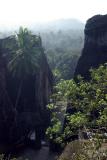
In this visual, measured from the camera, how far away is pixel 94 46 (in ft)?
183

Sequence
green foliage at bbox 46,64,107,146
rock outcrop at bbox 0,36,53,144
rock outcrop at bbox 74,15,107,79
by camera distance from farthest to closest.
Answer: rock outcrop at bbox 74,15,107,79
rock outcrop at bbox 0,36,53,144
green foliage at bbox 46,64,107,146

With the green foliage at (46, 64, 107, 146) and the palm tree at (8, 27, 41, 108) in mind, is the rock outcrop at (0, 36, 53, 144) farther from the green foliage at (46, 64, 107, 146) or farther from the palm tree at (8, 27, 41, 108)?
the green foliage at (46, 64, 107, 146)

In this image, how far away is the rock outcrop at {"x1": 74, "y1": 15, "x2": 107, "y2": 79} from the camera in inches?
2152

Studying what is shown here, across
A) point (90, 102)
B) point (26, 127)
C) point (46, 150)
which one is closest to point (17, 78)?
point (26, 127)

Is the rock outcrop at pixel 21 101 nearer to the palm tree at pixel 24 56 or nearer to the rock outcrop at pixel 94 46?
the palm tree at pixel 24 56

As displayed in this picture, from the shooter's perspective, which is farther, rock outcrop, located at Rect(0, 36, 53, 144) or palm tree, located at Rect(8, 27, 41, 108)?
palm tree, located at Rect(8, 27, 41, 108)

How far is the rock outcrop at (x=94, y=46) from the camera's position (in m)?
54.7

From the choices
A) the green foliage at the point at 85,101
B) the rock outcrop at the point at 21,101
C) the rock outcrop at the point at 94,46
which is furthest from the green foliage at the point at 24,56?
the green foliage at the point at 85,101

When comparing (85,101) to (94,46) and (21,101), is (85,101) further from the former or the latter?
(94,46)

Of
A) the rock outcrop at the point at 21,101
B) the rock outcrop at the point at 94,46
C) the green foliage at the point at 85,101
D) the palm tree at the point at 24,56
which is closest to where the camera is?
the green foliage at the point at 85,101

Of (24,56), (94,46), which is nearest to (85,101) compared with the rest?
(24,56)

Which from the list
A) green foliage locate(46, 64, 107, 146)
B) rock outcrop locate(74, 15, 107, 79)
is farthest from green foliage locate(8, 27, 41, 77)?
green foliage locate(46, 64, 107, 146)

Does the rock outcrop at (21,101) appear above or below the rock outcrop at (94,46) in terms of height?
below

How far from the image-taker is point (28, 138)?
175 feet
